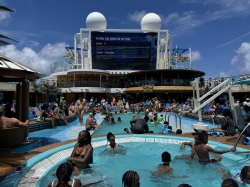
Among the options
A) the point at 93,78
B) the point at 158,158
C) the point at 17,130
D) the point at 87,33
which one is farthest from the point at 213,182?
the point at 87,33

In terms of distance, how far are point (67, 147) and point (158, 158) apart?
2548mm

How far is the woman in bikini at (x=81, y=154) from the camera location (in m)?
4.07

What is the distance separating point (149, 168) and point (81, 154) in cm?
191

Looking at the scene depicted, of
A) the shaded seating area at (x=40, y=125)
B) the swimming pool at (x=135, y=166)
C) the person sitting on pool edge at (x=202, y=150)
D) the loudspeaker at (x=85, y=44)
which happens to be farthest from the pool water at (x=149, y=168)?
the loudspeaker at (x=85, y=44)

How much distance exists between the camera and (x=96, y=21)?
34.9 metres

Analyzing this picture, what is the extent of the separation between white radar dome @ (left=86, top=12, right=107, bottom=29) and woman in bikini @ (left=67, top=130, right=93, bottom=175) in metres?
33.4

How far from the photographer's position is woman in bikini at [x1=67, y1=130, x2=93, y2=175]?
407 cm

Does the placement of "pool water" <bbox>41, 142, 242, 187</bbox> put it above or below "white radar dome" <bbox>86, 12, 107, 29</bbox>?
below

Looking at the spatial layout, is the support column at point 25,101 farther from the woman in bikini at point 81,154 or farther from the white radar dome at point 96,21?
the white radar dome at point 96,21

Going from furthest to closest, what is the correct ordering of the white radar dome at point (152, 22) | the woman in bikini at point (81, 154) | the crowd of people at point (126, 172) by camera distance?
the white radar dome at point (152, 22) < the woman in bikini at point (81, 154) < the crowd of people at point (126, 172)

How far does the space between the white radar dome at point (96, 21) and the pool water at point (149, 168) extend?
3144 centimetres

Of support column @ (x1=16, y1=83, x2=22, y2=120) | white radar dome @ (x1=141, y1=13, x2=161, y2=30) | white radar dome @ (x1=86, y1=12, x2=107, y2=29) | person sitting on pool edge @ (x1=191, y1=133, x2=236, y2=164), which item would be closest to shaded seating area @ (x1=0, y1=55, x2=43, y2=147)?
support column @ (x1=16, y1=83, x2=22, y2=120)

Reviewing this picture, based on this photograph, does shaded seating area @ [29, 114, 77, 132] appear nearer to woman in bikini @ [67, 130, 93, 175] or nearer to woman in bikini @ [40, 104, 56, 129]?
woman in bikini @ [40, 104, 56, 129]

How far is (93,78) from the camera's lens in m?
32.6
